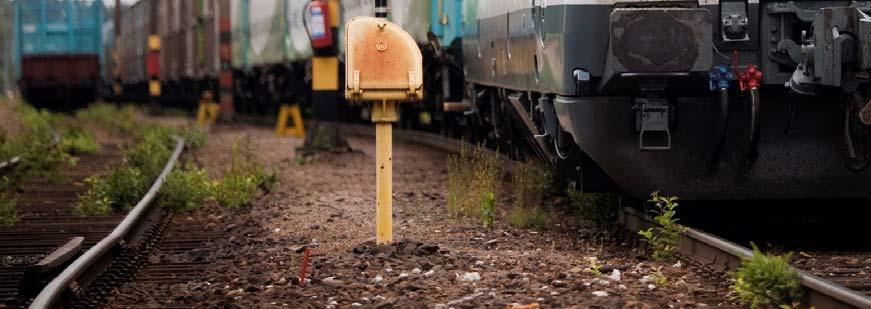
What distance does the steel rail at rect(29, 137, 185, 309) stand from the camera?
6.23 meters

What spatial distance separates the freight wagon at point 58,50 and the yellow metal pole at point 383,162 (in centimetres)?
2958

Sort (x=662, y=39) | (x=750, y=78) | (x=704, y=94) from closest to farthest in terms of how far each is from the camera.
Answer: (x=662, y=39) → (x=750, y=78) → (x=704, y=94)

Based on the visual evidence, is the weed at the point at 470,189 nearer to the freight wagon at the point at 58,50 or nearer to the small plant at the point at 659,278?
the small plant at the point at 659,278

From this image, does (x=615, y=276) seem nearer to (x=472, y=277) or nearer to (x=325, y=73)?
(x=472, y=277)

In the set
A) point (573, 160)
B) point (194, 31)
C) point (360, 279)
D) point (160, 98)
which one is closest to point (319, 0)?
point (573, 160)

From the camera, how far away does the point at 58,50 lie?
37.0 meters

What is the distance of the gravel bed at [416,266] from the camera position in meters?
6.40

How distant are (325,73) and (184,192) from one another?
583 cm

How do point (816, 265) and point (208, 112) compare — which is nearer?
point (816, 265)

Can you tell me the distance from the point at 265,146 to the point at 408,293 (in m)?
14.0

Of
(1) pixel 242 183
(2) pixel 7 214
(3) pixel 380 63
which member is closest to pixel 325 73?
(1) pixel 242 183

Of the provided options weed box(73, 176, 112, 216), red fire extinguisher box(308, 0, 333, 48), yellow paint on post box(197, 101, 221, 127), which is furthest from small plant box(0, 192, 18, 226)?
yellow paint on post box(197, 101, 221, 127)

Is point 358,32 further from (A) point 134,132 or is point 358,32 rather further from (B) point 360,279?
(A) point 134,132

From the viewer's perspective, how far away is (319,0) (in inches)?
661
